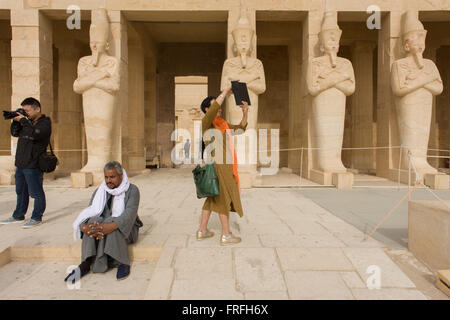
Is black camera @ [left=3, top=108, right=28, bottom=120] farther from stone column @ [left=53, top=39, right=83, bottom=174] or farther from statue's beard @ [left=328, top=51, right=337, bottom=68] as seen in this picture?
stone column @ [left=53, top=39, right=83, bottom=174]

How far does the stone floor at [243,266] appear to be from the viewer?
7.71 ft

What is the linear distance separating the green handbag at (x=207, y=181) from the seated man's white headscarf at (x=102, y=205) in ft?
2.19

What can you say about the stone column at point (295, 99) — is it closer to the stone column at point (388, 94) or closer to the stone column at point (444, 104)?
the stone column at point (388, 94)

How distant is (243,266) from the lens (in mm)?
2662

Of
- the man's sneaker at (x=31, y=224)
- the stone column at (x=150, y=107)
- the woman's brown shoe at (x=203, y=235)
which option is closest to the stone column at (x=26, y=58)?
the man's sneaker at (x=31, y=224)

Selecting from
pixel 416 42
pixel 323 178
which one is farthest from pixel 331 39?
pixel 323 178

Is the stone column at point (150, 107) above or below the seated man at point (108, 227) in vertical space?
above

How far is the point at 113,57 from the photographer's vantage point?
7.65 m

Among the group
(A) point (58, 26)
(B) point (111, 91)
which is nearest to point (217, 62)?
(A) point (58, 26)

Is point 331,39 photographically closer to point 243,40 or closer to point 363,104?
point 243,40

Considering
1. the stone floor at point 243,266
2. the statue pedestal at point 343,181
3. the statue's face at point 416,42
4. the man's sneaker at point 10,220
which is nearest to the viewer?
the stone floor at point 243,266

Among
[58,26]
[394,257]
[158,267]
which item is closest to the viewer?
[158,267]

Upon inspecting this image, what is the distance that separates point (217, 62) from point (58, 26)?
19.7 feet
